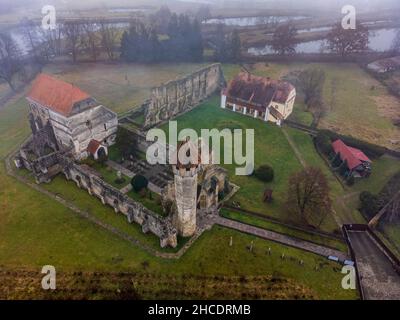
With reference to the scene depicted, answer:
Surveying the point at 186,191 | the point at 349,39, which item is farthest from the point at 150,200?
the point at 349,39

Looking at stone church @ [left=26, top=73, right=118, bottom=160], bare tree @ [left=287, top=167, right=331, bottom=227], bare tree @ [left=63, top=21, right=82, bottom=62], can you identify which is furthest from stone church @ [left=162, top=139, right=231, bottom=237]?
bare tree @ [left=63, top=21, right=82, bottom=62]

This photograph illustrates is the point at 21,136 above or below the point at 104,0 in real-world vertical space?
below

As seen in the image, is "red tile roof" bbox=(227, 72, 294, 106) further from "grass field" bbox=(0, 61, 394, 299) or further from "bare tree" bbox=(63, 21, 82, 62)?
"bare tree" bbox=(63, 21, 82, 62)

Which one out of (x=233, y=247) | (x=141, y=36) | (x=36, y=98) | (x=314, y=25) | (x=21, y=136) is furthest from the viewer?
(x=314, y=25)

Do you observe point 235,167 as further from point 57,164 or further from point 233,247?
point 57,164

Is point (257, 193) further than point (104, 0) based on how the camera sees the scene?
No
